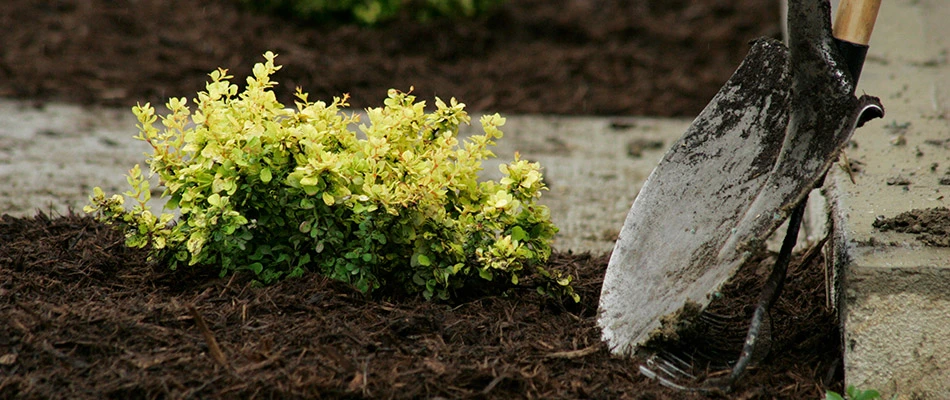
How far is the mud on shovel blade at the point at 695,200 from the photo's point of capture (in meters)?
2.60

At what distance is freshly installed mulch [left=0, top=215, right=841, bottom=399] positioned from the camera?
7.45 feet

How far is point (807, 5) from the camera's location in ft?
8.05

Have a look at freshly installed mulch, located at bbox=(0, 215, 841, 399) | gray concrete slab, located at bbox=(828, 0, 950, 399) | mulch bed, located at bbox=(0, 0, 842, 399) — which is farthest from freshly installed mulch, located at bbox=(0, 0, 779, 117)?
freshly installed mulch, located at bbox=(0, 215, 841, 399)

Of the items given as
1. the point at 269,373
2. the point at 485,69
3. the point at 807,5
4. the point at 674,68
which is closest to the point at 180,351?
the point at 269,373

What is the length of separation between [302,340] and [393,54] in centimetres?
449

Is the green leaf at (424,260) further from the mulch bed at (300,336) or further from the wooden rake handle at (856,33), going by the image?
the wooden rake handle at (856,33)

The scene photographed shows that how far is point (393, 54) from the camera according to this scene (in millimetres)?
6707

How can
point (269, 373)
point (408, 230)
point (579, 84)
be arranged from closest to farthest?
point (269, 373) → point (408, 230) → point (579, 84)

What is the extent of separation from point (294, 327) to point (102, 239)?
3.13ft

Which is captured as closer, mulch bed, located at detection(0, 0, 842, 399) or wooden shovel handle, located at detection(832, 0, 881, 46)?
mulch bed, located at detection(0, 0, 842, 399)

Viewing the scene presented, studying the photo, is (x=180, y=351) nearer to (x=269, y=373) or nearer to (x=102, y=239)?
(x=269, y=373)

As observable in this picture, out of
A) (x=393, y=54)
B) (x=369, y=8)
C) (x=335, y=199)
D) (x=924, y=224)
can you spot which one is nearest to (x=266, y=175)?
(x=335, y=199)

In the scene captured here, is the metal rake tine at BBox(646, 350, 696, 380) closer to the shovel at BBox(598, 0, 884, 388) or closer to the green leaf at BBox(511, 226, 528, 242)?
the shovel at BBox(598, 0, 884, 388)

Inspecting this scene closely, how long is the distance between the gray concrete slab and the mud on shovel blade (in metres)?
0.34
